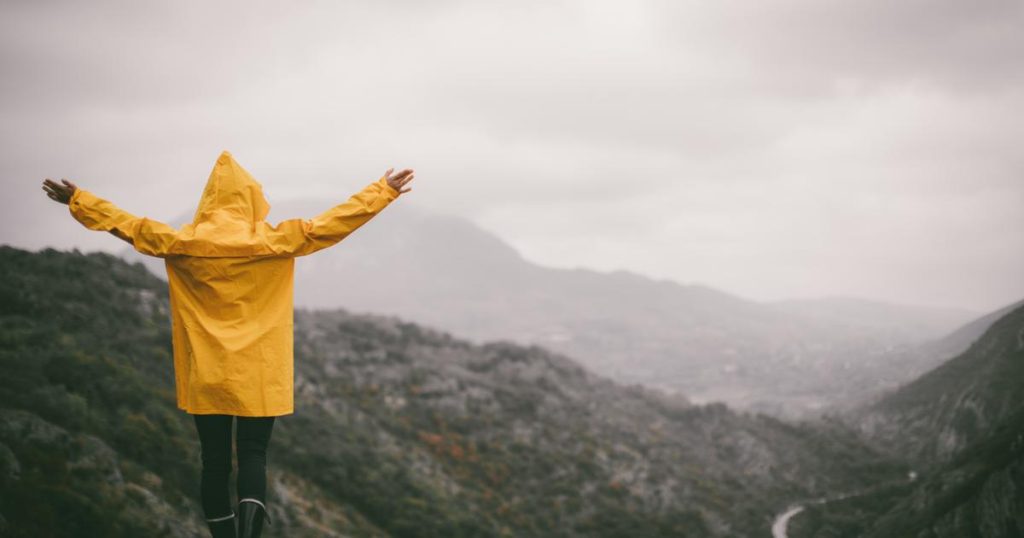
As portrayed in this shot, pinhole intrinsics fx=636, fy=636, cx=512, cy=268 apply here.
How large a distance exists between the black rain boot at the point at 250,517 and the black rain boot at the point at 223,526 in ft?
1.14

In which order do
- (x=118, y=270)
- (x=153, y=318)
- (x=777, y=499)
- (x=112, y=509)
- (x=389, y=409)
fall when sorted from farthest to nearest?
(x=777, y=499), (x=389, y=409), (x=118, y=270), (x=153, y=318), (x=112, y=509)

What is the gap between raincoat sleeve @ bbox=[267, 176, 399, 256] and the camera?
4.18 metres

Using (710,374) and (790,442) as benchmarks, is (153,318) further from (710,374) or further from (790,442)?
(710,374)

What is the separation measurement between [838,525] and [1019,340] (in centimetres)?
1556

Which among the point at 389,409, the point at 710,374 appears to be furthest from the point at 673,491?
the point at 710,374

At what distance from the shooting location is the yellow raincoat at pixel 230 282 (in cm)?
411

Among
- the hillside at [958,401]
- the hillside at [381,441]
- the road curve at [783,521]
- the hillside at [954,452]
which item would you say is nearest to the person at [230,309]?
the hillside at [381,441]

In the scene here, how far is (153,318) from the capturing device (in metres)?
24.3

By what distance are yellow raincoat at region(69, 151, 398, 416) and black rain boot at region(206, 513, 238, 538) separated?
0.78m

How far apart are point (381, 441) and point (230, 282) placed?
2331cm

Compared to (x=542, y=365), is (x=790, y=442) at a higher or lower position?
lower

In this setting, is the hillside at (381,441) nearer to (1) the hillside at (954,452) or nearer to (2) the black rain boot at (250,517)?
(1) the hillside at (954,452)

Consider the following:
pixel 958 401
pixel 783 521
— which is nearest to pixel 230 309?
pixel 783 521

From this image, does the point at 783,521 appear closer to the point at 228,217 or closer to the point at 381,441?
the point at 381,441
